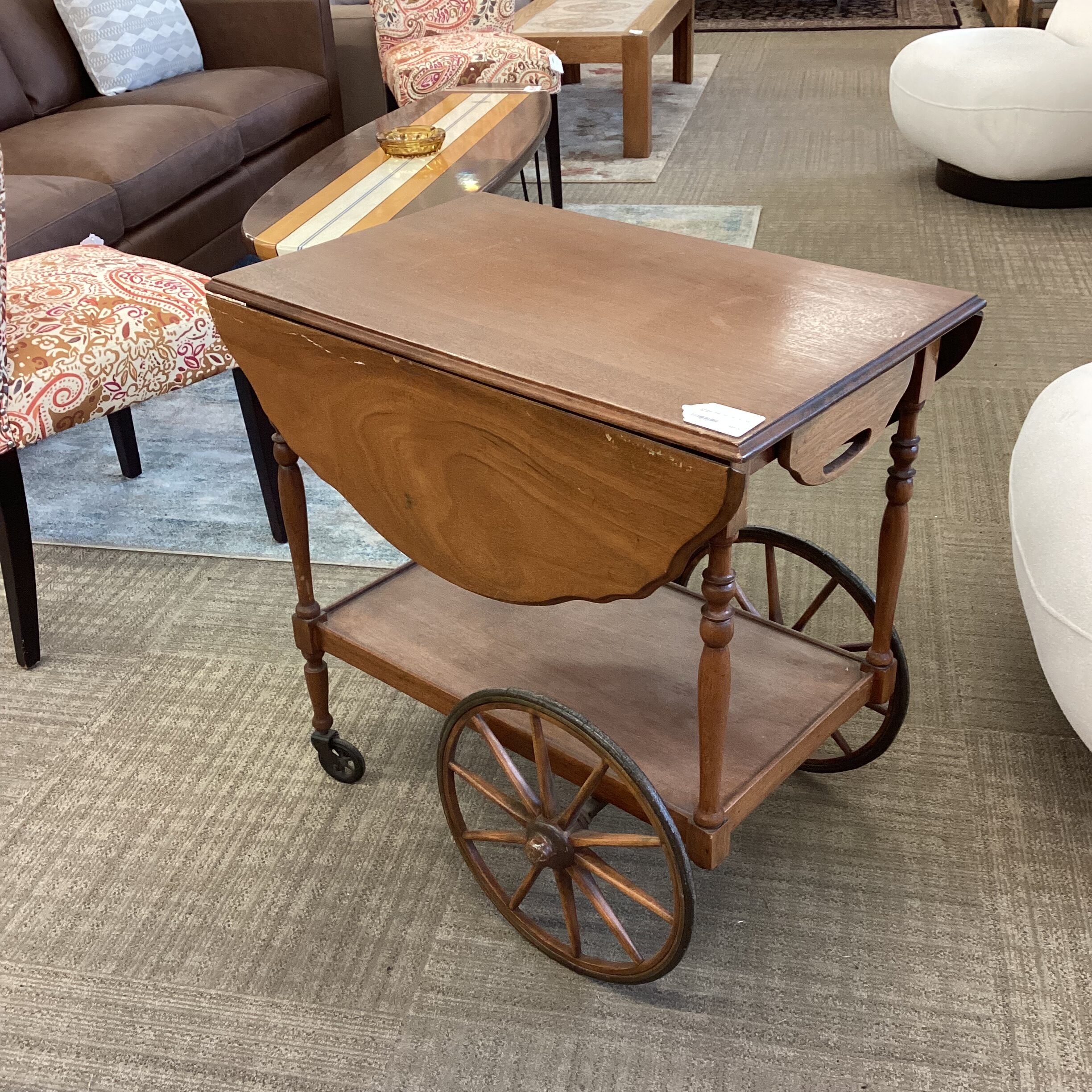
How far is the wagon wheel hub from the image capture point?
126 cm

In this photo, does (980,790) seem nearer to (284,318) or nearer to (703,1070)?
(703,1070)

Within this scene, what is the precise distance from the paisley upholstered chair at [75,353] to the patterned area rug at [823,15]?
5.25 metres

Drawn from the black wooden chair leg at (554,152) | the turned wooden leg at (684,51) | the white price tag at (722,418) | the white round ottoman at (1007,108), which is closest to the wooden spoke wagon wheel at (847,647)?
the white price tag at (722,418)

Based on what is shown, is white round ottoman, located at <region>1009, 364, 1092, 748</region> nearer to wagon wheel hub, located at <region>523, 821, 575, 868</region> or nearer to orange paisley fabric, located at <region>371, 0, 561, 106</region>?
wagon wheel hub, located at <region>523, 821, 575, 868</region>

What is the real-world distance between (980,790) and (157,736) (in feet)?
3.91

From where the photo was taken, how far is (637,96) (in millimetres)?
4223

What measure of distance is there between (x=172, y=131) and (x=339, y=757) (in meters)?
2.11

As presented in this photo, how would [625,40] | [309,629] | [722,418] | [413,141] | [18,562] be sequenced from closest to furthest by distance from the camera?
[722,418]
[309,629]
[18,562]
[413,141]
[625,40]

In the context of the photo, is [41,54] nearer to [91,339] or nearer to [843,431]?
[91,339]

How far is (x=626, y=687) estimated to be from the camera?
Result: 4.63 feet

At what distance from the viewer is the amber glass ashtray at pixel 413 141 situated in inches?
108

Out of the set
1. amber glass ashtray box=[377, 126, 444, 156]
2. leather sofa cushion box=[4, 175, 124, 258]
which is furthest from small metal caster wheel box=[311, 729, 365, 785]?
amber glass ashtray box=[377, 126, 444, 156]

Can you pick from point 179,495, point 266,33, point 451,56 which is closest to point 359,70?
point 266,33

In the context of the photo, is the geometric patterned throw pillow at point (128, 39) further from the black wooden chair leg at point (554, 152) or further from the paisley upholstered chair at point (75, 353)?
the paisley upholstered chair at point (75, 353)
